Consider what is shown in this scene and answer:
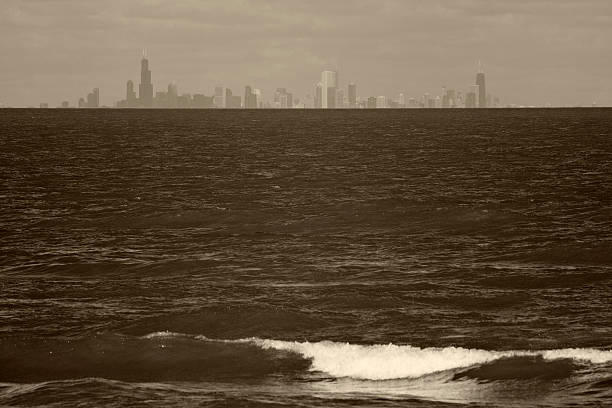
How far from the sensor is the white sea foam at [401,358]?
2405 centimetres

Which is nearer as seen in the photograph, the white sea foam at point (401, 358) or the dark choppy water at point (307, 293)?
the dark choppy water at point (307, 293)

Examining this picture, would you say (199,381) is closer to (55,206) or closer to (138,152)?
(55,206)

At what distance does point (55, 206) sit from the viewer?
60.1m

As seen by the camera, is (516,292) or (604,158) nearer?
(516,292)

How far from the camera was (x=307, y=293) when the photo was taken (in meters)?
34.2

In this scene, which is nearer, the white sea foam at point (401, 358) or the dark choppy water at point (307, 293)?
the dark choppy water at point (307, 293)

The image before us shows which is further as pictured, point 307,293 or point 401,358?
point 307,293

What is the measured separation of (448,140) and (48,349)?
123 m

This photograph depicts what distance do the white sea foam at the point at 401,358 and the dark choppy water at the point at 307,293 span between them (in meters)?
0.06

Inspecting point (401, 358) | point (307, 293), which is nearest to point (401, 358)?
point (401, 358)

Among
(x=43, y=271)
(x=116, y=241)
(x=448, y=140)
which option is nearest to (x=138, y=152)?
(x=448, y=140)

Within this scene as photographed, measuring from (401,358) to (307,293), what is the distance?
→ 9.76 metres

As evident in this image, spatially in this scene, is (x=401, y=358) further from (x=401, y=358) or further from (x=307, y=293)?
(x=307, y=293)

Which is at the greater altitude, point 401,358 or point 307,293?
point 401,358
